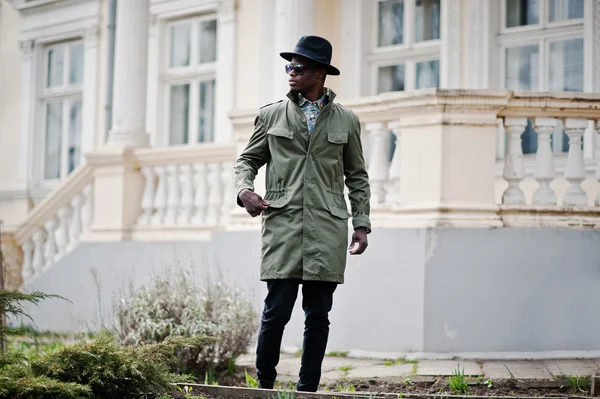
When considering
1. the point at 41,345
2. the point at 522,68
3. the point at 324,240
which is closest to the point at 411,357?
the point at 324,240

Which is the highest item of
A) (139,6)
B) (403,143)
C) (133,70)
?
(139,6)

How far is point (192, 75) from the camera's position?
1348 cm

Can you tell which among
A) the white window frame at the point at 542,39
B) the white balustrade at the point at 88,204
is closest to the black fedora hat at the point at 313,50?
the white window frame at the point at 542,39

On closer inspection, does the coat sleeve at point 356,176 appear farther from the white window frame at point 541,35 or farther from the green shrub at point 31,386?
the white window frame at point 541,35

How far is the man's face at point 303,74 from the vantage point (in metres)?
4.85

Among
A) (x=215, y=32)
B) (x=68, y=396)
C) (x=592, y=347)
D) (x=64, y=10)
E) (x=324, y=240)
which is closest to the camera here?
(x=68, y=396)

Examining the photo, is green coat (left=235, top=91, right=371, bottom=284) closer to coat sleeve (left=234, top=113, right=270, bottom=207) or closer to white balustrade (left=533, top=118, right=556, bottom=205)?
coat sleeve (left=234, top=113, right=270, bottom=207)

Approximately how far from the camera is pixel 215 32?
13.3 metres

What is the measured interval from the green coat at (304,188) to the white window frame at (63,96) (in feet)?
33.9

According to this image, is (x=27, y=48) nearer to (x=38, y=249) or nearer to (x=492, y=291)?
(x=38, y=249)

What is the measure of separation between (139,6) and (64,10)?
4.49 metres

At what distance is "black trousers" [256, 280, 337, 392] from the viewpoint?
15.7 ft

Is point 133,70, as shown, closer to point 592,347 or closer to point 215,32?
point 215,32

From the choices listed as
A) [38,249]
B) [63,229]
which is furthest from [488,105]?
[38,249]
